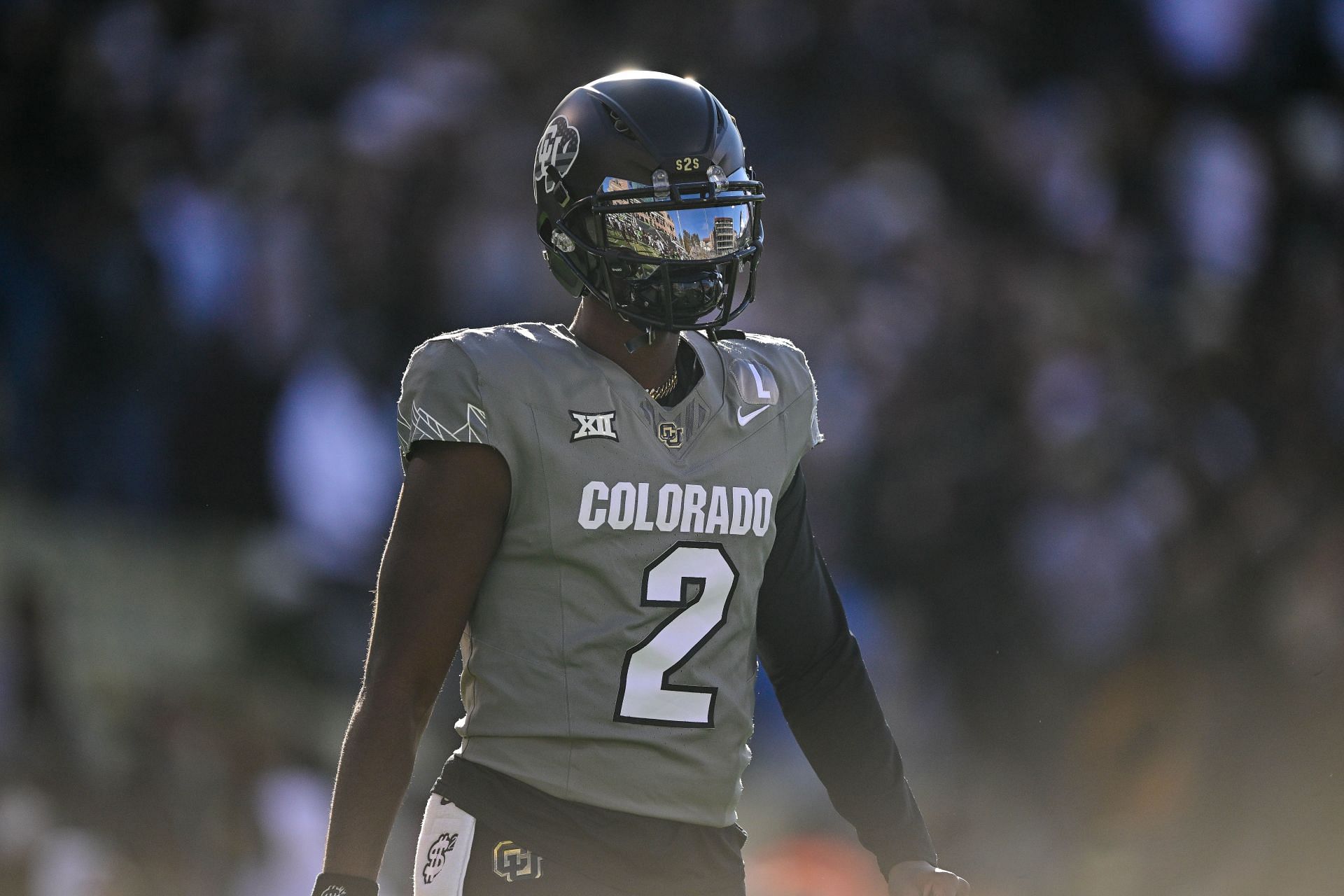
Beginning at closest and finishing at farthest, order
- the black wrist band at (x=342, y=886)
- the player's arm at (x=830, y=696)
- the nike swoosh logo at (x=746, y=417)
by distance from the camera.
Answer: the black wrist band at (x=342, y=886) < the nike swoosh logo at (x=746, y=417) < the player's arm at (x=830, y=696)

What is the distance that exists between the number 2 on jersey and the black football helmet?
349 millimetres

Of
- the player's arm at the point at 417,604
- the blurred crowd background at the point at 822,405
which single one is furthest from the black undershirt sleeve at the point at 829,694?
the blurred crowd background at the point at 822,405

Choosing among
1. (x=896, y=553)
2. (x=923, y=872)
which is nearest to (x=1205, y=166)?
(x=896, y=553)

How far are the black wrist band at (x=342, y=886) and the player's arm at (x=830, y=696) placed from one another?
2.62 feet

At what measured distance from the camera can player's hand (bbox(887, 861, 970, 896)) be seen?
252 centimetres

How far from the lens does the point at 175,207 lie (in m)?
7.21

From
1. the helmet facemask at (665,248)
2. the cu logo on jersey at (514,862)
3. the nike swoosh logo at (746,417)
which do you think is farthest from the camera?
the nike swoosh logo at (746,417)

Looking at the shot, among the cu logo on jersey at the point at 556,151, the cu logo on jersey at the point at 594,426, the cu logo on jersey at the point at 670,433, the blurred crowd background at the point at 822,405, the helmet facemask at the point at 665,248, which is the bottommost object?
the blurred crowd background at the point at 822,405

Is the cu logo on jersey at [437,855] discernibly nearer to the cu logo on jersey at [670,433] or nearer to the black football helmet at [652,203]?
the cu logo on jersey at [670,433]

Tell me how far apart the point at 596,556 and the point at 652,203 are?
529mm

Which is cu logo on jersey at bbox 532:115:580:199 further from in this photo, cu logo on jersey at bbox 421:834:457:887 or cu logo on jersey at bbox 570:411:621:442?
cu logo on jersey at bbox 421:834:457:887

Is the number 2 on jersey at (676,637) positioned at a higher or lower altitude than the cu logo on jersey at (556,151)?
lower

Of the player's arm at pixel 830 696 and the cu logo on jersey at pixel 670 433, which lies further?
the player's arm at pixel 830 696

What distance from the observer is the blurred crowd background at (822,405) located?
20.7ft
